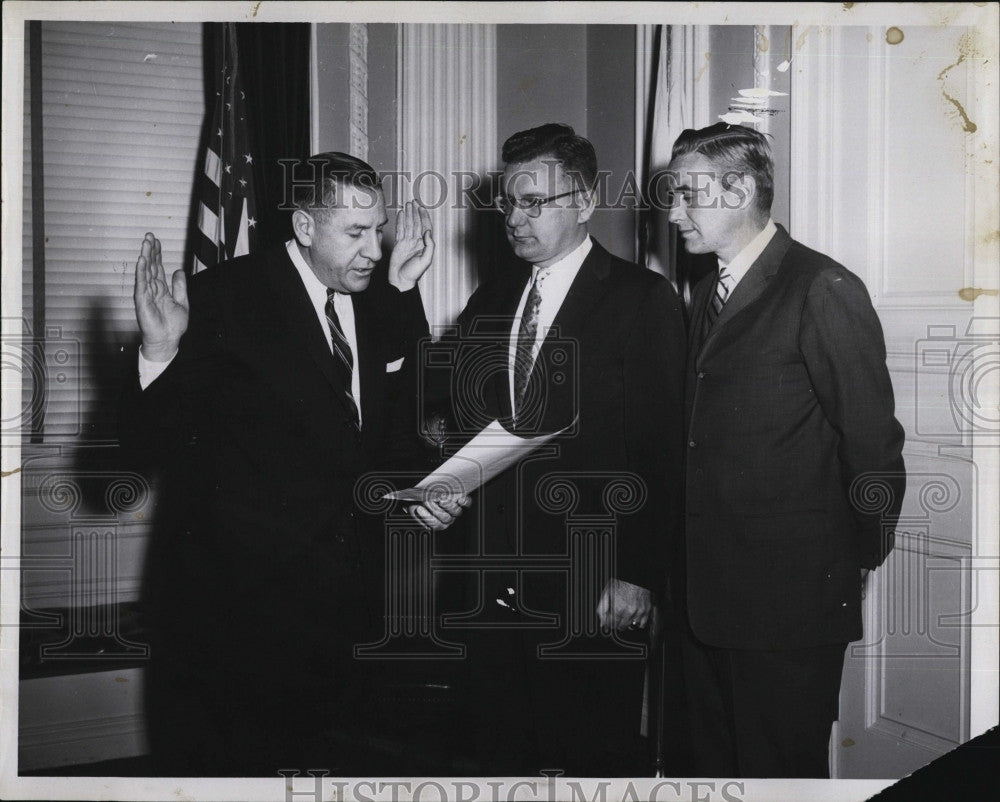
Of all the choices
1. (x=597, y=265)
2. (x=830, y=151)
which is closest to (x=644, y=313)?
(x=597, y=265)

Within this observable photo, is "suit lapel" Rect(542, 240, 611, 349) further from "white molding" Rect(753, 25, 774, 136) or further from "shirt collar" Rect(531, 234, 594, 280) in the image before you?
"white molding" Rect(753, 25, 774, 136)

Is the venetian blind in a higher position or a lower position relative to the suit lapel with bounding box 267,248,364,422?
higher

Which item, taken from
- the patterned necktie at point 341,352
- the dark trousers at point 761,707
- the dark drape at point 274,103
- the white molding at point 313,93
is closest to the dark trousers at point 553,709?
the dark trousers at point 761,707

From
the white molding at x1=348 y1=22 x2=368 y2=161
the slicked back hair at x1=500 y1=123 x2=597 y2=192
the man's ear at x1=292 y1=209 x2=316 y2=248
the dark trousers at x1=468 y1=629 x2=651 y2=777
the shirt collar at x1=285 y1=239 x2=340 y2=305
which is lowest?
the dark trousers at x1=468 y1=629 x2=651 y2=777

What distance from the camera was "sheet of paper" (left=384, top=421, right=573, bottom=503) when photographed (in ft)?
6.95

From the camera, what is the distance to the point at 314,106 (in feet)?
6.95

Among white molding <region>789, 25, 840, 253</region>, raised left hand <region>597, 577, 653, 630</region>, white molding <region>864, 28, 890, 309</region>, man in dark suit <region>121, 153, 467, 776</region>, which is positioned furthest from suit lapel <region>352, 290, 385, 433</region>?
white molding <region>864, 28, 890, 309</region>

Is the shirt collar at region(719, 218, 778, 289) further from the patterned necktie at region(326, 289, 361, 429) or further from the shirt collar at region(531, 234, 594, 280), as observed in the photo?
the patterned necktie at region(326, 289, 361, 429)

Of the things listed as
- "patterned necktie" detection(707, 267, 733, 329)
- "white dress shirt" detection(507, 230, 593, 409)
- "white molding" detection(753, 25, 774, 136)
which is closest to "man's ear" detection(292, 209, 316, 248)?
"white dress shirt" detection(507, 230, 593, 409)

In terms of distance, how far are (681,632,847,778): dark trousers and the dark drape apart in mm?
1385

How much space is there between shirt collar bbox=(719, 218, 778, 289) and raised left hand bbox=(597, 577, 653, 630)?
758 mm

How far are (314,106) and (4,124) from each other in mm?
734

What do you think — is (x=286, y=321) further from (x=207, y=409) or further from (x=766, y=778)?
(x=766, y=778)

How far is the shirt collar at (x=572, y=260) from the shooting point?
2.11m
